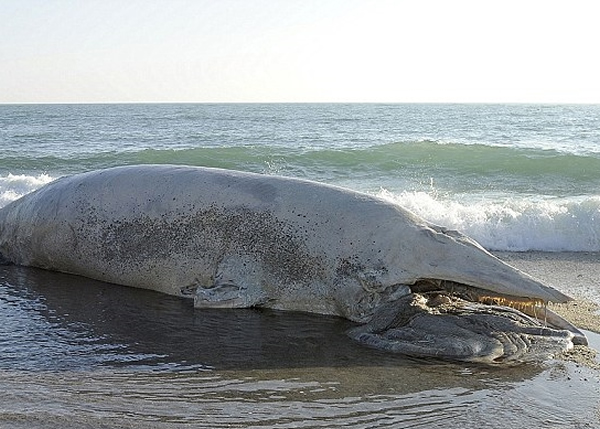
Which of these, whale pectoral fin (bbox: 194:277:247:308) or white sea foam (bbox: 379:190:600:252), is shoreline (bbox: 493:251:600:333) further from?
whale pectoral fin (bbox: 194:277:247:308)

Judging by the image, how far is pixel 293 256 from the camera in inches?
294

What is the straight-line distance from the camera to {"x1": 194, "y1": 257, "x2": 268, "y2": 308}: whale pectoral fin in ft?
24.4

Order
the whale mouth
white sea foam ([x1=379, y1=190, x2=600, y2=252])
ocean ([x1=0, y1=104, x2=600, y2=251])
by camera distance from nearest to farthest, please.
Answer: the whale mouth → white sea foam ([x1=379, y1=190, x2=600, y2=252]) → ocean ([x1=0, y1=104, x2=600, y2=251])

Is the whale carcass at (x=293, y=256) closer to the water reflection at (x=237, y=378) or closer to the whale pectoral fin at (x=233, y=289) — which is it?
the whale pectoral fin at (x=233, y=289)

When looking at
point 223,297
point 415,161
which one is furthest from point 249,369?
point 415,161

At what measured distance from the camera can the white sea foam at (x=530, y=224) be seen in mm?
11172

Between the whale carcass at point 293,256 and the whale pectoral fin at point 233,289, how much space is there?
0.01m

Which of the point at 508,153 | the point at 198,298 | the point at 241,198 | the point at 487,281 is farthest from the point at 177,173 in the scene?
the point at 508,153

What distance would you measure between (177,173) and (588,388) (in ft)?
15.8

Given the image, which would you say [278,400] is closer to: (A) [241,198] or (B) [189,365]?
(B) [189,365]

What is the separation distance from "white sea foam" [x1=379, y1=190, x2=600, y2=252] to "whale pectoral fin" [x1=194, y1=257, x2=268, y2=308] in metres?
4.80

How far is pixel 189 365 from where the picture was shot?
5852 mm

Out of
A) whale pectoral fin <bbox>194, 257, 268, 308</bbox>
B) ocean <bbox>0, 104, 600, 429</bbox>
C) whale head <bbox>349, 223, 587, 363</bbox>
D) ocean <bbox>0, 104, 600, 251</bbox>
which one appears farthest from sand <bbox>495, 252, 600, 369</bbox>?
whale pectoral fin <bbox>194, 257, 268, 308</bbox>

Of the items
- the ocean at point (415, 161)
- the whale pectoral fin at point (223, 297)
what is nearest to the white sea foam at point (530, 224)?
the ocean at point (415, 161)
